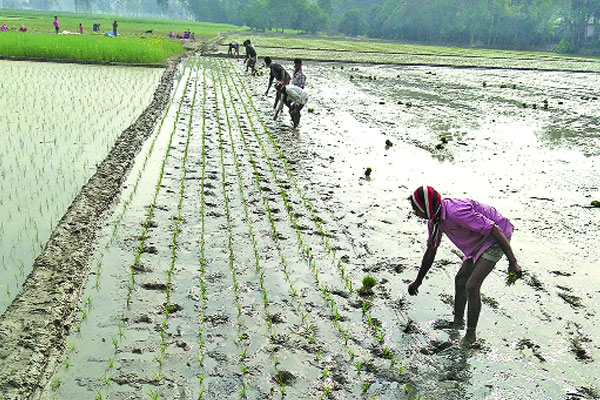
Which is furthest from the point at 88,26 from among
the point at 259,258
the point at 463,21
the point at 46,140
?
the point at 259,258

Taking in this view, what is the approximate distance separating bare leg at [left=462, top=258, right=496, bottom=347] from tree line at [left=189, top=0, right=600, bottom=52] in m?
58.8

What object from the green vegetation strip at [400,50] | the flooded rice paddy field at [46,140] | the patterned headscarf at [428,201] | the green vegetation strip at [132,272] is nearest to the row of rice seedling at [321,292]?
the patterned headscarf at [428,201]

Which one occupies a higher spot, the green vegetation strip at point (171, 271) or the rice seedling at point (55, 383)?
the green vegetation strip at point (171, 271)

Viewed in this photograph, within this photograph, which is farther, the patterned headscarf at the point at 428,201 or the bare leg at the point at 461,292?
the bare leg at the point at 461,292

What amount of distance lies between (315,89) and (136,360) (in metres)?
14.9

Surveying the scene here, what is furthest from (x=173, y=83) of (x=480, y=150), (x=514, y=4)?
(x=514, y=4)

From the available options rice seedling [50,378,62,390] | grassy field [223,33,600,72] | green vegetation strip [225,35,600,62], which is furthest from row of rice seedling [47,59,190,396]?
green vegetation strip [225,35,600,62]

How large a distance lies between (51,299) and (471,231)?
329cm

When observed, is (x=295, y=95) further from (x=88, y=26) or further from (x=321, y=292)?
(x=88, y=26)

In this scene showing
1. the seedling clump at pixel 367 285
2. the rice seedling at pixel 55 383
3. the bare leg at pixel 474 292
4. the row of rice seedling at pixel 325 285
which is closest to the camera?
the rice seedling at pixel 55 383

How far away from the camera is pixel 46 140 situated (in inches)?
333

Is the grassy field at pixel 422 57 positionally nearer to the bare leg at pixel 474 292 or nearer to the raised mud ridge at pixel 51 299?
the raised mud ridge at pixel 51 299

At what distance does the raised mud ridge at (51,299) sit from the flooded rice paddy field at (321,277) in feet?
0.45

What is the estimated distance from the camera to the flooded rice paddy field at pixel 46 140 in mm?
5066
